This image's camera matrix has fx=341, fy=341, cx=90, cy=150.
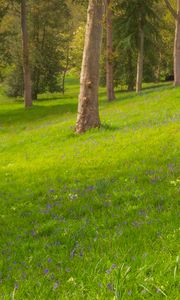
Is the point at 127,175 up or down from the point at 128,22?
down

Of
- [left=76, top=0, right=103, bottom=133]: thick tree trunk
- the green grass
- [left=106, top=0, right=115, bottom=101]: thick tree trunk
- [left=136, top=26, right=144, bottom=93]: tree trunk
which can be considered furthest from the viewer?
[left=136, top=26, right=144, bottom=93]: tree trunk

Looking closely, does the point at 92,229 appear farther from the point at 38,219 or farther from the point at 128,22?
the point at 128,22

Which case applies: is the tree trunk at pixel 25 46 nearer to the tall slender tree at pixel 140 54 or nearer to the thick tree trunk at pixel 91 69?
the tall slender tree at pixel 140 54

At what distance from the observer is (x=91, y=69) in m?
16.3

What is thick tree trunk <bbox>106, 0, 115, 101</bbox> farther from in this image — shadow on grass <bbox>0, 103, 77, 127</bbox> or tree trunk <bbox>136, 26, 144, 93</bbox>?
tree trunk <bbox>136, 26, 144, 93</bbox>

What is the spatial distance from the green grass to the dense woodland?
772 inches

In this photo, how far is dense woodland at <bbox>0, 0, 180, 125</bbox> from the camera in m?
38.0

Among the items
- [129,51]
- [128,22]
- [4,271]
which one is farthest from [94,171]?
[129,51]

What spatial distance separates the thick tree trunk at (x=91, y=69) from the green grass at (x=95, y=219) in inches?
73.9

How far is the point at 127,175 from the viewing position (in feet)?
30.8

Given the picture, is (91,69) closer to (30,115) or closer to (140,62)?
(30,115)

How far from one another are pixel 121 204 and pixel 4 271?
308 centimetres

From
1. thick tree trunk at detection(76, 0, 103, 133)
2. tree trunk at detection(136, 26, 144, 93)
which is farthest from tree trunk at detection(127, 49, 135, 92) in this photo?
thick tree trunk at detection(76, 0, 103, 133)

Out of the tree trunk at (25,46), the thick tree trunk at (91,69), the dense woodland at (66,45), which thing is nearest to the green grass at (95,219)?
the thick tree trunk at (91,69)
